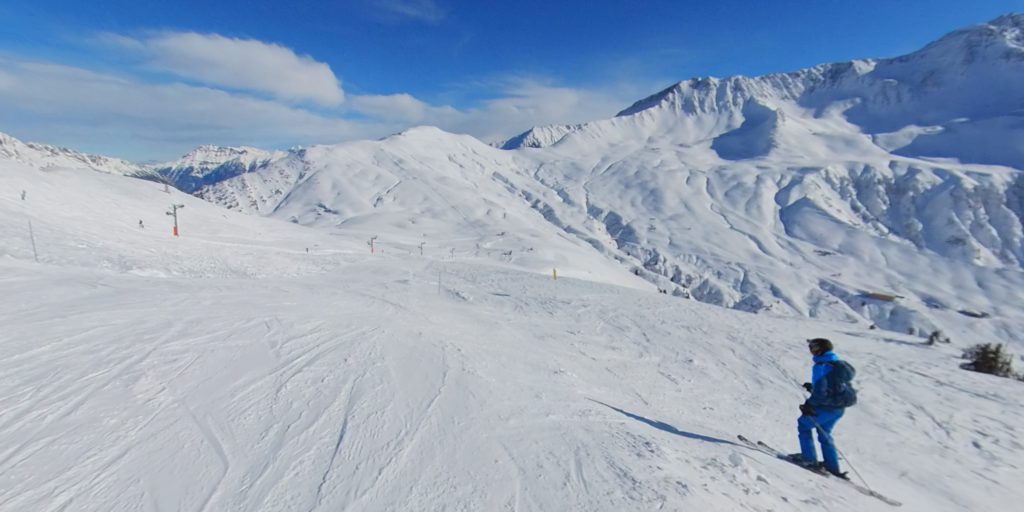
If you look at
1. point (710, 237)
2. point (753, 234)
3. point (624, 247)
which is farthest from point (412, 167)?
point (753, 234)

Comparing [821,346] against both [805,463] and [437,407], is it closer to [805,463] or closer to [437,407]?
[805,463]

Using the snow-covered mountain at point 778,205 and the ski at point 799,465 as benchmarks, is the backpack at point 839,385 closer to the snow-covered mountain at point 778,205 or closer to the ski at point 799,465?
the ski at point 799,465

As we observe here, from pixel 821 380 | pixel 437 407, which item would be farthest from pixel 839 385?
pixel 437 407

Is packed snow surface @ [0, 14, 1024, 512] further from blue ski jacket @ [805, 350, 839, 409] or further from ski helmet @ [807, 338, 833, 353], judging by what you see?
ski helmet @ [807, 338, 833, 353]

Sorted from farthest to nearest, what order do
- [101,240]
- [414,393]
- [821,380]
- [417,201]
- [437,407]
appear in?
1. [417,201]
2. [101,240]
3. [414,393]
4. [437,407]
5. [821,380]

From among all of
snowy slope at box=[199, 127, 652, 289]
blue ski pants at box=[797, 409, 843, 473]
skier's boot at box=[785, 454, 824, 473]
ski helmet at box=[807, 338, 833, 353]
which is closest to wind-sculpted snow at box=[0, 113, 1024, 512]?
skier's boot at box=[785, 454, 824, 473]

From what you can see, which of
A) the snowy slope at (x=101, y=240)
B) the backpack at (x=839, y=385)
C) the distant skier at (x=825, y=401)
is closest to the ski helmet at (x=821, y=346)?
the distant skier at (x=825, y=401)

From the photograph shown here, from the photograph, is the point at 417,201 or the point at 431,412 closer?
the point at 431,412
